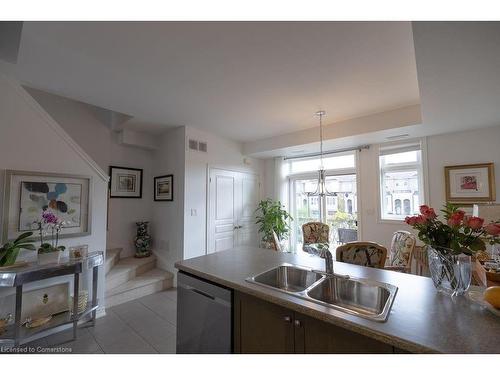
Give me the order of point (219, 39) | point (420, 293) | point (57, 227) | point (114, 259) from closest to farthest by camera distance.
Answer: point (420, 293) < point (219, 39) < point (57, 227) < point (114, 259)

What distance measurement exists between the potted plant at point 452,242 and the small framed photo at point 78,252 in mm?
2996

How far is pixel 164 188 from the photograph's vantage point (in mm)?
4000

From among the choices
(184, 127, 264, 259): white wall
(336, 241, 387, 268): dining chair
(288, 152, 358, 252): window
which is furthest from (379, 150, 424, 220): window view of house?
(184, 127, 264, 259): white wall

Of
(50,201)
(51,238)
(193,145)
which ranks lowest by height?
(51,238)

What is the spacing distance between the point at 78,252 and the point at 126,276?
118 centimetres

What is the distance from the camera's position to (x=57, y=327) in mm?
2166

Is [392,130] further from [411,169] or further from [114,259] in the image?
[114,259]

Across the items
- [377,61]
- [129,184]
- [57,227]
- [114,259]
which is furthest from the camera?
[129,184]

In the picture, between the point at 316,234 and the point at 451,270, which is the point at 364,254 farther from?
the point at 316,234

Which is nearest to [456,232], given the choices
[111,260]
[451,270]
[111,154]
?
[451,270]

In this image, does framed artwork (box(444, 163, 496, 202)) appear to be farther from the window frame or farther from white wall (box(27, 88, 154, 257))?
white wall (box(27, 88, 154, 257))

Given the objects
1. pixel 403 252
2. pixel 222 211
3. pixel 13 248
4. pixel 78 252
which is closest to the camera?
pixel 13 248
